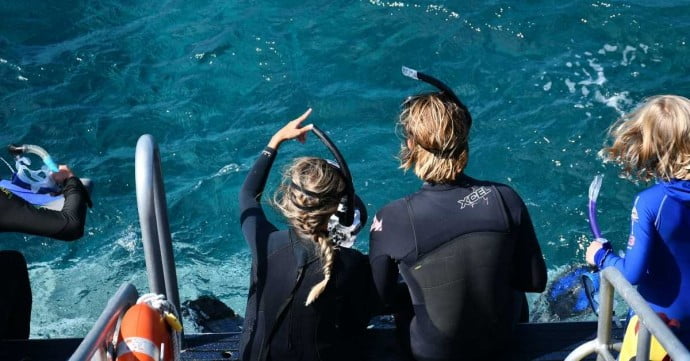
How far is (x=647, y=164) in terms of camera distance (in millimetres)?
3068

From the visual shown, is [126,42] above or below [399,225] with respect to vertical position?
below

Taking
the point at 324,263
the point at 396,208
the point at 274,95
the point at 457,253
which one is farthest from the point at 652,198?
the point at 274,95

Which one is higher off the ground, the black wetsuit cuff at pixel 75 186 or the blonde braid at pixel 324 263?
the blonde braid at pixel 324 263

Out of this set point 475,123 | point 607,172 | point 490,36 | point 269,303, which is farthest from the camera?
point 490,36

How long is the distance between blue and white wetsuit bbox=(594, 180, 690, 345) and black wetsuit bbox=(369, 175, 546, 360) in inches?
16.1

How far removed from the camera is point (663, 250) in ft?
10.3

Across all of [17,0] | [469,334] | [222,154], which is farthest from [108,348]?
[17,0]

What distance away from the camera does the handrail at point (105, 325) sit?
100.0 inches

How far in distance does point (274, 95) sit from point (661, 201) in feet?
18.8

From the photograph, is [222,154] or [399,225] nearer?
[399,225]

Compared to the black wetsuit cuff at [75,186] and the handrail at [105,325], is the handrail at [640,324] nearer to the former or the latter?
the handrail at [105,325]

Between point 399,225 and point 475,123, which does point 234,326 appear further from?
point 475,123

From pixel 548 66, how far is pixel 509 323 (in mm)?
5262

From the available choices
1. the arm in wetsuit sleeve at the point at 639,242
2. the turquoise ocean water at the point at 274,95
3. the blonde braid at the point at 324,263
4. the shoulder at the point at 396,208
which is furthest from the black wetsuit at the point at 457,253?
the turquoise ocean water at the point at 274,95
